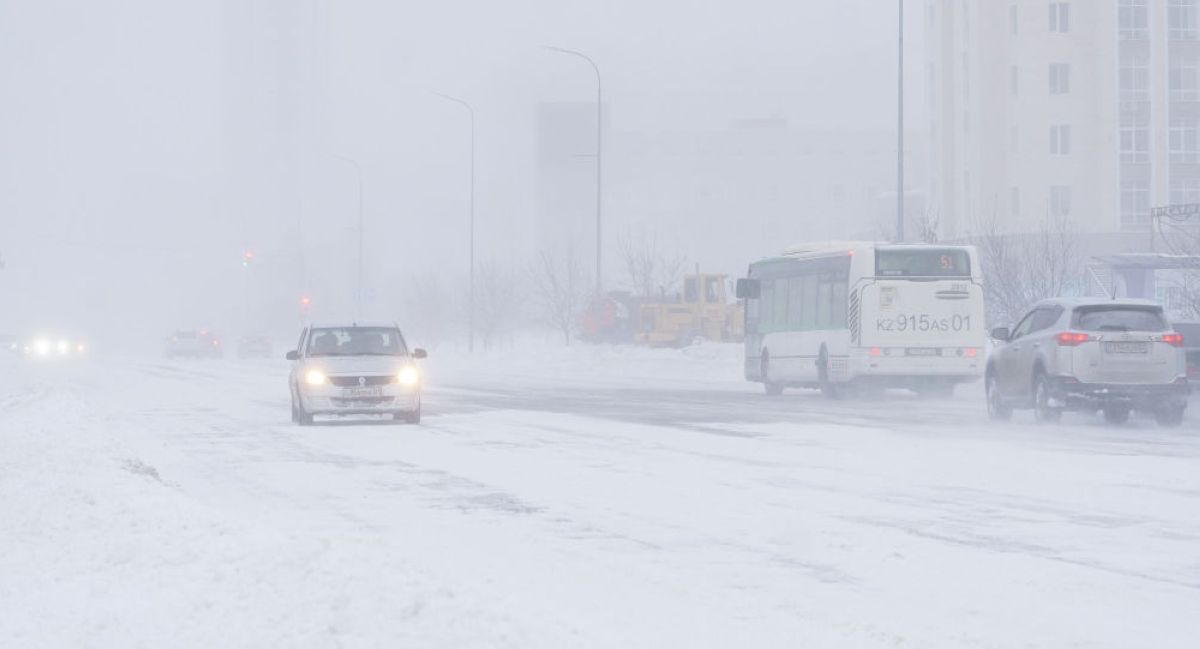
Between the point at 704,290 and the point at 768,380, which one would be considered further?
the point at 704,290

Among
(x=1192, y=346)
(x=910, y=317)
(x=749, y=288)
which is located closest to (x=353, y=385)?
(x=1192, y=346)

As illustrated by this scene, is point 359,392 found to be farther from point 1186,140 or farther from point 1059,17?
point 1059,17

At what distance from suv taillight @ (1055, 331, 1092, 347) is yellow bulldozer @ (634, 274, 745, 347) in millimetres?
39533

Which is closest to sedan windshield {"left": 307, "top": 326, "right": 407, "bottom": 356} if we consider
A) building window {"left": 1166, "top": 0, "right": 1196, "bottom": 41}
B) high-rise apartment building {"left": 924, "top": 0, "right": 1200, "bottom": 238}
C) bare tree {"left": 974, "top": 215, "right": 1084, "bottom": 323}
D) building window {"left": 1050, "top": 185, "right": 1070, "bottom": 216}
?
bare tree {"left": 974, "top": 215, "right": 1084, "bottom": 323}

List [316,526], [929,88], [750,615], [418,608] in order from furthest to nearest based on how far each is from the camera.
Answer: [929,88]
[316,526]
[750,615]
[418,608]

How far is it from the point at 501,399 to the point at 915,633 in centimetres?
2729

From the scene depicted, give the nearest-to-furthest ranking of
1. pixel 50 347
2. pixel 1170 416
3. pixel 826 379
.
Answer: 1. pixel 1170 416
2. pixel 826 379
3. pixel 50 347

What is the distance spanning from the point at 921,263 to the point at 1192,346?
812cm

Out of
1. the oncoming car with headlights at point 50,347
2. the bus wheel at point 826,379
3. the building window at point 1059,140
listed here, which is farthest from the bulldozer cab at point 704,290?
the oncoming car with headlights at point 50,347

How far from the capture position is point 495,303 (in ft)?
297

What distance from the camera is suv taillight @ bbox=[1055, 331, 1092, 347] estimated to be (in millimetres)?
24984

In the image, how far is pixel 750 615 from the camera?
9000 millimetres

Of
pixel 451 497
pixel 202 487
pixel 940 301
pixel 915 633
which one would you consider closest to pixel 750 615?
pixel 915 633

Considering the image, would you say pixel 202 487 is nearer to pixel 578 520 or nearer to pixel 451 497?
pixel 451 497
